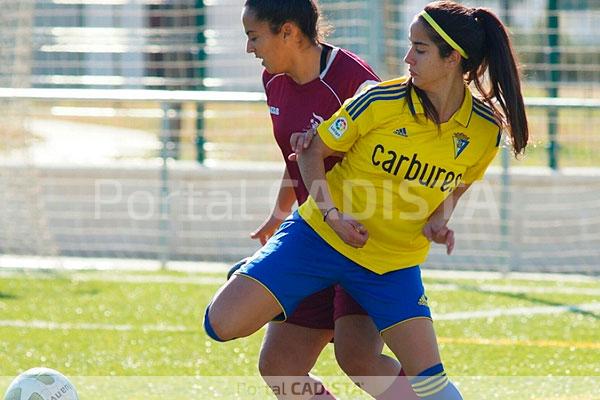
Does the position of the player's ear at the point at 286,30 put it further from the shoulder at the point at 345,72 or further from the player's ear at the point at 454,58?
the player's ear at the point at 454,58

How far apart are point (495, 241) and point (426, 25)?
6285 millimetres

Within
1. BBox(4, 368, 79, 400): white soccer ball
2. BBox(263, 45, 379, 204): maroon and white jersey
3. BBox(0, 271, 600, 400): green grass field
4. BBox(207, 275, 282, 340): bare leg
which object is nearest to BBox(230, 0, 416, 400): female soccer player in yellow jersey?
BBox(263, 45, 379, 204): maroon and white jersey

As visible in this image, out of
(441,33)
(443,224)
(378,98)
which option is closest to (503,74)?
(441,33)

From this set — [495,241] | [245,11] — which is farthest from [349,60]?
[495,241]

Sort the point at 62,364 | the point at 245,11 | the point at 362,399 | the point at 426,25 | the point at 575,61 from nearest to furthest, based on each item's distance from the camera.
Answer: the point at 426,25
the point at 245,11
the point at 362,399
the point at 62,364
the point at 575,61

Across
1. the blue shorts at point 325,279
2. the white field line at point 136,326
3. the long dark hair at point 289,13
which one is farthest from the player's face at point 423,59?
the white field line at point 136,326

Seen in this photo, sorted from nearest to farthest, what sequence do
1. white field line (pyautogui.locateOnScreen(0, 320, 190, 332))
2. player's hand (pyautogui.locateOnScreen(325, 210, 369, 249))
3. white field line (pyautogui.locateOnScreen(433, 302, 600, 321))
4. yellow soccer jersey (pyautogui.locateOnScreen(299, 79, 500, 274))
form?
player's hand (pyautogui.locateOnScreen(325, 210, 369, 249)), yellow soccer jersey (pyautogui.locateOnScreen(299, 79, 500, 274)), white field line (pyautogui.locateOnScreen(0, 320, 190, 332)), white field line (pyautogui.locateOnScreen(433, 302, 600, 321))

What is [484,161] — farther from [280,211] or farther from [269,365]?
[269,365]

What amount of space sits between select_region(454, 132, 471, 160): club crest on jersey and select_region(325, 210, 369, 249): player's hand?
18.1 inches

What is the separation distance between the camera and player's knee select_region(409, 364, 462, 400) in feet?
14.0

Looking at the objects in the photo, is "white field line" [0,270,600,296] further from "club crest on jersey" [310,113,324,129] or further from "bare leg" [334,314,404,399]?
"club crest on jersey" [310,113,324,129]

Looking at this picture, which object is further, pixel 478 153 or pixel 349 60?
pixel 349 60

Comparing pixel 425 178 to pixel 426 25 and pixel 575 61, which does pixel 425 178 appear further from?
pixel 575 61

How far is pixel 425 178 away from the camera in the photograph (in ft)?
14.2
